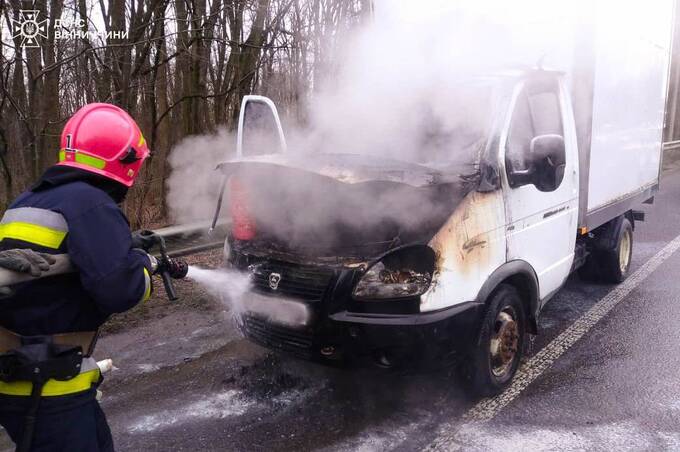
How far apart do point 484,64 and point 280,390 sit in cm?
282

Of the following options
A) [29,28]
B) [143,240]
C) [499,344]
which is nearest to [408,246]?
[499,344]

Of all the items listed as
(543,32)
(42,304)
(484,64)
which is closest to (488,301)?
(484,64)

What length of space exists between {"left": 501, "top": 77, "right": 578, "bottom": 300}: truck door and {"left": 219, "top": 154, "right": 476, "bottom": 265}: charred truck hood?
450mm

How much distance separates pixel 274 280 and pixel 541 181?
5.91 feet

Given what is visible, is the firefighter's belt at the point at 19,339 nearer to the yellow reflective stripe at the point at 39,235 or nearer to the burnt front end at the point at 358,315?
the yellow reflective stripe at the point at 39,235

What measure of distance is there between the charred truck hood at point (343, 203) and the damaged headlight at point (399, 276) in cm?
7

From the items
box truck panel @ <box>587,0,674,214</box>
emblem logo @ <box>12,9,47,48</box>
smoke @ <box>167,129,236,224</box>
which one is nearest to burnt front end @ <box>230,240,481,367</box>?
box truck panel @ <box>587,0,674,214</box>

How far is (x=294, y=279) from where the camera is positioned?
316cm

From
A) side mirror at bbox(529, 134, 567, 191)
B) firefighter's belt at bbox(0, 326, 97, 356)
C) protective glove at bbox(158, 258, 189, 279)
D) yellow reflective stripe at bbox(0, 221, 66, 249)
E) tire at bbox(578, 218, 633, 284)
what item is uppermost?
side mirror at bbox(529, 134, 567, 191)

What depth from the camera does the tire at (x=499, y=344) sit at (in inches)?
132

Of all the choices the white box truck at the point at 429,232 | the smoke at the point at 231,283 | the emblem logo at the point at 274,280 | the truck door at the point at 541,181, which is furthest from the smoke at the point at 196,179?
the truck door at the point at 541,181

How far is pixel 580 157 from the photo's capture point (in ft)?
14.4

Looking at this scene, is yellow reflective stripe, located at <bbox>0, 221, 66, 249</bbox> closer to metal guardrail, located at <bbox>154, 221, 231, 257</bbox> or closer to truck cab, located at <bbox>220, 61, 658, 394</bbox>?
truck cab, located at <bbox>220, 61, 658, 394</bbox>

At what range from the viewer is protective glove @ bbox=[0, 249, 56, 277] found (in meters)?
1.75
